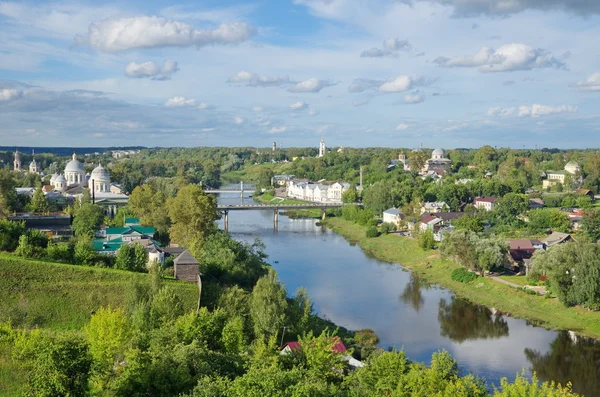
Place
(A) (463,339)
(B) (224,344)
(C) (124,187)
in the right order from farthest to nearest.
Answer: (C) (124,187) < (A) (463,339) < (B) (224,344)

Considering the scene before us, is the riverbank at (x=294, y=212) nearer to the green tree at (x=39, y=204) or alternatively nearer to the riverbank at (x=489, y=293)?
the riverbank at (x=489, y=293)

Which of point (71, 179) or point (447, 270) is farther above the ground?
point (71, 179)

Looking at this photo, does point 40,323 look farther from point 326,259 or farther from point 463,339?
point 326,259

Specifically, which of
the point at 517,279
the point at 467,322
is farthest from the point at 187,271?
the point at 517,279

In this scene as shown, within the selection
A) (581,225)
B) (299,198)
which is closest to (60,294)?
(581,225)

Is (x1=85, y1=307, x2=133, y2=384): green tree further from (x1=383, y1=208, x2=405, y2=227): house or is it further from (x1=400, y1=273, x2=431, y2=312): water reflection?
(x1=383, y1=208, x2=405, y2=227): house

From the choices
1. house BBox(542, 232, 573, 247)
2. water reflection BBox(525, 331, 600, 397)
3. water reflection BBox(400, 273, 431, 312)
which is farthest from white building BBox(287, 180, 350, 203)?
water reflection BBox(525, 331, 600, 397)

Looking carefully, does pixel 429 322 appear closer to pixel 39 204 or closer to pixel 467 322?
pixel 467 322
